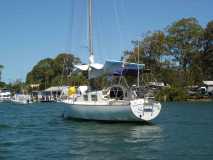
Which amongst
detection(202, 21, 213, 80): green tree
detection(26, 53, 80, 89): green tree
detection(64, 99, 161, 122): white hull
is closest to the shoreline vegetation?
detection(202, 21, 213, 80): green tree

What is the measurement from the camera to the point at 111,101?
38.6 m

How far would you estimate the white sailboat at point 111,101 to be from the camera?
37.3m

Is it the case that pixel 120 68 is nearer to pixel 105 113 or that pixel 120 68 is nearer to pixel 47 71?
pixel 105 113

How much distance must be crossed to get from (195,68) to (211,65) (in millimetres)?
3884

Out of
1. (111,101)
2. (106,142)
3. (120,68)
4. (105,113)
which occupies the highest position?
(120,68)

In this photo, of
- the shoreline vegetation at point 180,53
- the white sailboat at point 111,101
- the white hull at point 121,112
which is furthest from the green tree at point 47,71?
the white hull at point 121,112

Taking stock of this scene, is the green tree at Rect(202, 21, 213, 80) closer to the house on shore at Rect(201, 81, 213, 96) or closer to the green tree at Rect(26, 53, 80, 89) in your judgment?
the house on shore at Rect(201, 81, 213, 96)

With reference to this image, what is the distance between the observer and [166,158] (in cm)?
2280

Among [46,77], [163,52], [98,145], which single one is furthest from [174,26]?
[98,145]

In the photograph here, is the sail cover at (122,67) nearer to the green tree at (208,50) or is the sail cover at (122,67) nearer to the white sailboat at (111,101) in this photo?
the white sailboat at (111,101)

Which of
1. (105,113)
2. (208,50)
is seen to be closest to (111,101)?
(105,113)

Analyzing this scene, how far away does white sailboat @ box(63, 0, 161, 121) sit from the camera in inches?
1469

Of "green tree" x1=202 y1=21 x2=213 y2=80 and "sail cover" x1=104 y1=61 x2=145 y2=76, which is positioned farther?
"green tree" x1=202 y1=21 x2=213 y2=80

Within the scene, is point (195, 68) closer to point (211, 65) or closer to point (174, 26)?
point (211, 65)
